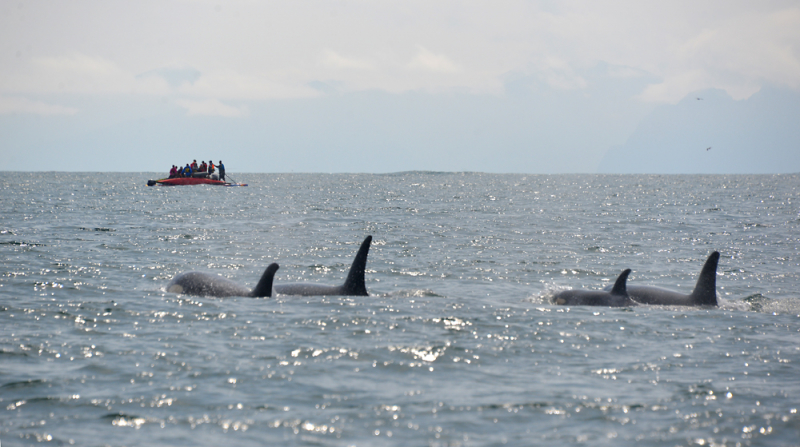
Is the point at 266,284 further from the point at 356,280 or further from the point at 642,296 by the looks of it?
the point at 642,296

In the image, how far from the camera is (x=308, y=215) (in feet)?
174

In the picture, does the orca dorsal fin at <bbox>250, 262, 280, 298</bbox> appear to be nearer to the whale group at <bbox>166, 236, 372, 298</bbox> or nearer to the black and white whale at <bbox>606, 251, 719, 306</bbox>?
the whale group at <bbox>166, 236, 372, 298</bbox>

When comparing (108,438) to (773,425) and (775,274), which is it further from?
(775,274)

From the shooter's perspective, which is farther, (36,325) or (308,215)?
(308,215)

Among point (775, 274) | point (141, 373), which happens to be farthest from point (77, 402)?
point (775, 274)

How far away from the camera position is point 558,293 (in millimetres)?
16938

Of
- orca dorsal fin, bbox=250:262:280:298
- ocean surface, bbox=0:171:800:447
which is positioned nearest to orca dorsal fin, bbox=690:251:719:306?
ocean surface, bbox=0:171:800:447

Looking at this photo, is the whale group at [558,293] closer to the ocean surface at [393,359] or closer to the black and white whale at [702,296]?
the black and white whale at [702,296]

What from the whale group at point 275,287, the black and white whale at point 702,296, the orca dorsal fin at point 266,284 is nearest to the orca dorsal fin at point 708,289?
the black and white whale at point 702,296

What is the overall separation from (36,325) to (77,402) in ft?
16.9

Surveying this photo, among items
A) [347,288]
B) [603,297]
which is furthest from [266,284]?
[603,297]

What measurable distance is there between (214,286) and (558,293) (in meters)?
7.83

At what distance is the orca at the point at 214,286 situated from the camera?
16078 mm

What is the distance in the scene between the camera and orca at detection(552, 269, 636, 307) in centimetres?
1627
